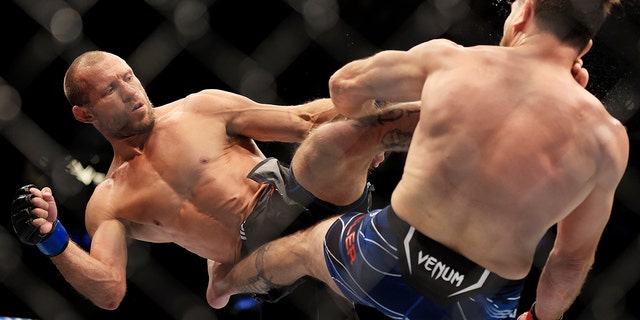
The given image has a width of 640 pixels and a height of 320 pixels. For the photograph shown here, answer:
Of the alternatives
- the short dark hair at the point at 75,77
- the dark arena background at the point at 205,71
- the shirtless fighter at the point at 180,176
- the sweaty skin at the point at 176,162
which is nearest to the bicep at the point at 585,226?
the shirtless fighter at the point at 180,176

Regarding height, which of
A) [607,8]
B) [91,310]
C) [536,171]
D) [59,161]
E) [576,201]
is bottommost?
[91,310]

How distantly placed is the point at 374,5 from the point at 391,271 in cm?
165

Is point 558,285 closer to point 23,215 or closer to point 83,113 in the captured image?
point 23,215

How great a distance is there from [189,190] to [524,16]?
3.77 feet

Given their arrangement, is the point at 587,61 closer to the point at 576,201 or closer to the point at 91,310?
the point at 576,201

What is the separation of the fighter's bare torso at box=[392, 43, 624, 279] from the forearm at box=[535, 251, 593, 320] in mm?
324

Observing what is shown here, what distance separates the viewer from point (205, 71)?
129 inches

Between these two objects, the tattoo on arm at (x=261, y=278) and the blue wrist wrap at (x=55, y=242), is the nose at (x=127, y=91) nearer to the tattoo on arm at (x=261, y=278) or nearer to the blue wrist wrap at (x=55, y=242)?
the blue wrist wrap at (x=55, y=242)

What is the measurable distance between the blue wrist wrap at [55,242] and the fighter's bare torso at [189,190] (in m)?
0.27

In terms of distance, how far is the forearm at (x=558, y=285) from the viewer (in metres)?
1.86

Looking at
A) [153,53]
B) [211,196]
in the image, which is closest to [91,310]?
[153,53]

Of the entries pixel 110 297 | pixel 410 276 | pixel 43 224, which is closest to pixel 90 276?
pixel 110 297

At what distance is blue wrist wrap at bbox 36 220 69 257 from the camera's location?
199 cm

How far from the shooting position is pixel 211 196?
89.2 inches
